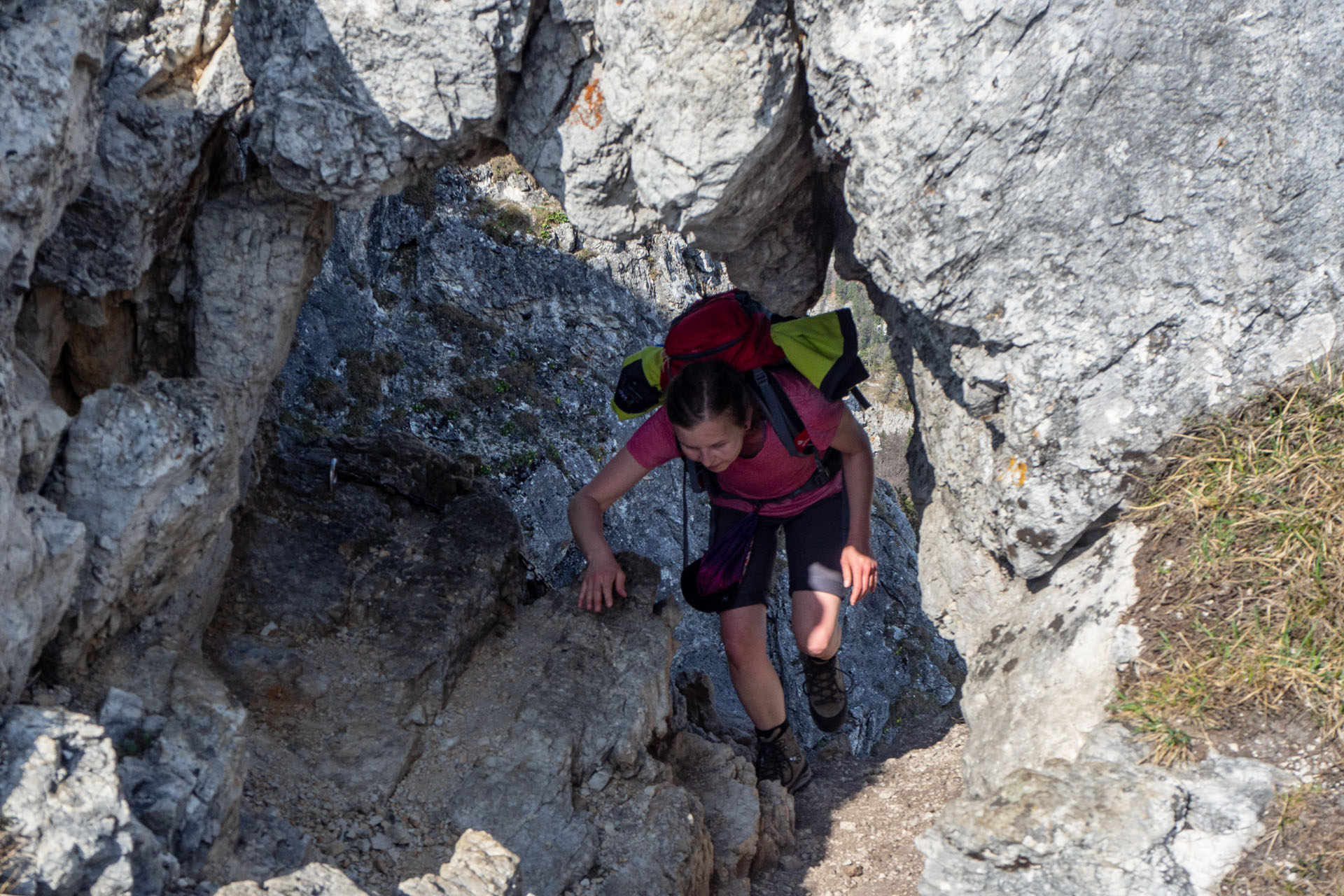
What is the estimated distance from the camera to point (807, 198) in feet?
18.7

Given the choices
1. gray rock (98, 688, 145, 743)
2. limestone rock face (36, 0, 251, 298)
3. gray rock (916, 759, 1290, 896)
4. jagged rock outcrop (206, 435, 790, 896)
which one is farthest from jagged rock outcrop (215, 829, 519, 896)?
limestone rock face (36, 0, 251, 298)

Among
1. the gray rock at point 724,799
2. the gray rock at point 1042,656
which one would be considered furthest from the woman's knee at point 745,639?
the gray rock at point 1042,656

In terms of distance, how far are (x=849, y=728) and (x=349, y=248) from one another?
9251 millimetres

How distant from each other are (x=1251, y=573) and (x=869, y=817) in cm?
342

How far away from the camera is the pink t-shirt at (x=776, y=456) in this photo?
5.85 m

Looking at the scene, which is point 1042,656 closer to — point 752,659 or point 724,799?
point 752,659

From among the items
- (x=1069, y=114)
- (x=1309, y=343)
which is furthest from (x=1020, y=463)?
(x=1069, y=114)

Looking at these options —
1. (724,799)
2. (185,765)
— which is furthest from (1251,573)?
(185,765)

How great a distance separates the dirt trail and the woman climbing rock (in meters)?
0.45

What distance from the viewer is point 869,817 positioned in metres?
6.59

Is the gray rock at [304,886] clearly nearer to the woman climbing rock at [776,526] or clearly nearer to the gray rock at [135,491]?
the gray rock at [135,491]

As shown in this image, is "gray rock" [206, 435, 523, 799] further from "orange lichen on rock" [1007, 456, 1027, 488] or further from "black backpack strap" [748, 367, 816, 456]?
"orange lichen on rock" [1007, 456, 1027, 488]

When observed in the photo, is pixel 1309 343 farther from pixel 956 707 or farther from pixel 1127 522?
pixel 956 707

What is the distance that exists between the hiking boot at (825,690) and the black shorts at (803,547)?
22.4 inches
